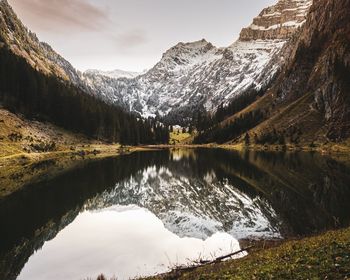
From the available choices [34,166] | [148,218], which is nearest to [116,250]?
[148,218]

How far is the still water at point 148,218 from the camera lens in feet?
104

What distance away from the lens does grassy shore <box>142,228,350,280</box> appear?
760 inches

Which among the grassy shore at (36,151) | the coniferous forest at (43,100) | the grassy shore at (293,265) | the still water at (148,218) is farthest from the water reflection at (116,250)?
the coniferous forest at (43,100)

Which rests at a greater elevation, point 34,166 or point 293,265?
point 293,265

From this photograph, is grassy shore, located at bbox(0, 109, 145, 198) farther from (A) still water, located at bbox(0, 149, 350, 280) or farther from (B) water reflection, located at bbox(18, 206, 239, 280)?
(B) water reflection, located at bbox(18, 206, 239, 280)

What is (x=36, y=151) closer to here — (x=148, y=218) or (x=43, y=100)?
(x=43, y=100)

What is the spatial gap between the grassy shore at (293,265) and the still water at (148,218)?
6.34 meters

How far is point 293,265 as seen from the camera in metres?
21.2

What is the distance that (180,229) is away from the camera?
1732 inches

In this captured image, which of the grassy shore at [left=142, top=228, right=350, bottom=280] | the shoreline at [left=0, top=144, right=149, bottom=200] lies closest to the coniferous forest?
the shoreline at [left=0, top=144, right=149, bottom=200]

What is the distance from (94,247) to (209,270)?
15.9 meters

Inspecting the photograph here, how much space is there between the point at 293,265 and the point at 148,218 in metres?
32.5

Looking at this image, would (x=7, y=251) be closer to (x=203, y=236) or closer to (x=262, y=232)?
(x=203, y=236)

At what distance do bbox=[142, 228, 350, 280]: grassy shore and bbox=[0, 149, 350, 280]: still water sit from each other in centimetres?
634
